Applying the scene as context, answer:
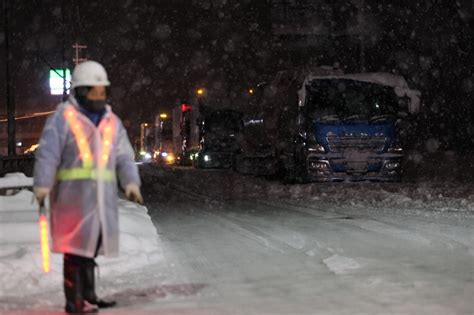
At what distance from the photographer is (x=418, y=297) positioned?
6270mm

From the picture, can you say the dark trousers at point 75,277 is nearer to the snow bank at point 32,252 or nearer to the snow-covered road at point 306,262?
the snow-covered road at point 306,262

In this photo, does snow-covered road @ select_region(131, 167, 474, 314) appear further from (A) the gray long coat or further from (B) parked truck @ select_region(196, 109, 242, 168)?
(B) parked truck @ select_region(196, 109, 242, 168)

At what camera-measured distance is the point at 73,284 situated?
18.0 feet

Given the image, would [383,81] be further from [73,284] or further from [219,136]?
[219,136]

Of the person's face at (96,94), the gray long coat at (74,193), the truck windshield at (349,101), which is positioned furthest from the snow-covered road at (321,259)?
the truck windshield at (349,101)

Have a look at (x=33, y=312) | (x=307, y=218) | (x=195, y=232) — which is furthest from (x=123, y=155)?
(x=307, y=218)

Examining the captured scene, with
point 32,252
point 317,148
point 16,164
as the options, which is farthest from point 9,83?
point 32,252

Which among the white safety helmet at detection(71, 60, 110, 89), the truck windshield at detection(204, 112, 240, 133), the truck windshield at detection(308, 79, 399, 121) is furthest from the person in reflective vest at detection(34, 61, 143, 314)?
the truck windshield at detection(204, 112, 240, 133)

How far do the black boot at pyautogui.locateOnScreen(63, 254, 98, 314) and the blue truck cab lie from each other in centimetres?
1550

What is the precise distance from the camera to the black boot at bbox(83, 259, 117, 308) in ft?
18.3

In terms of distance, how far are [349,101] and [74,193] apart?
16506 mm

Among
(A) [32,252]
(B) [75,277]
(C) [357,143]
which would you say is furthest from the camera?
(C) [357,143]

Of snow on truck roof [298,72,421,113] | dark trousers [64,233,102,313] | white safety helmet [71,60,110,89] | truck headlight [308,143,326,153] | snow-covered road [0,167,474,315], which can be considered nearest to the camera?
white safety helmet [71,60,110,89]

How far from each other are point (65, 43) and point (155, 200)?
87.6 feet
